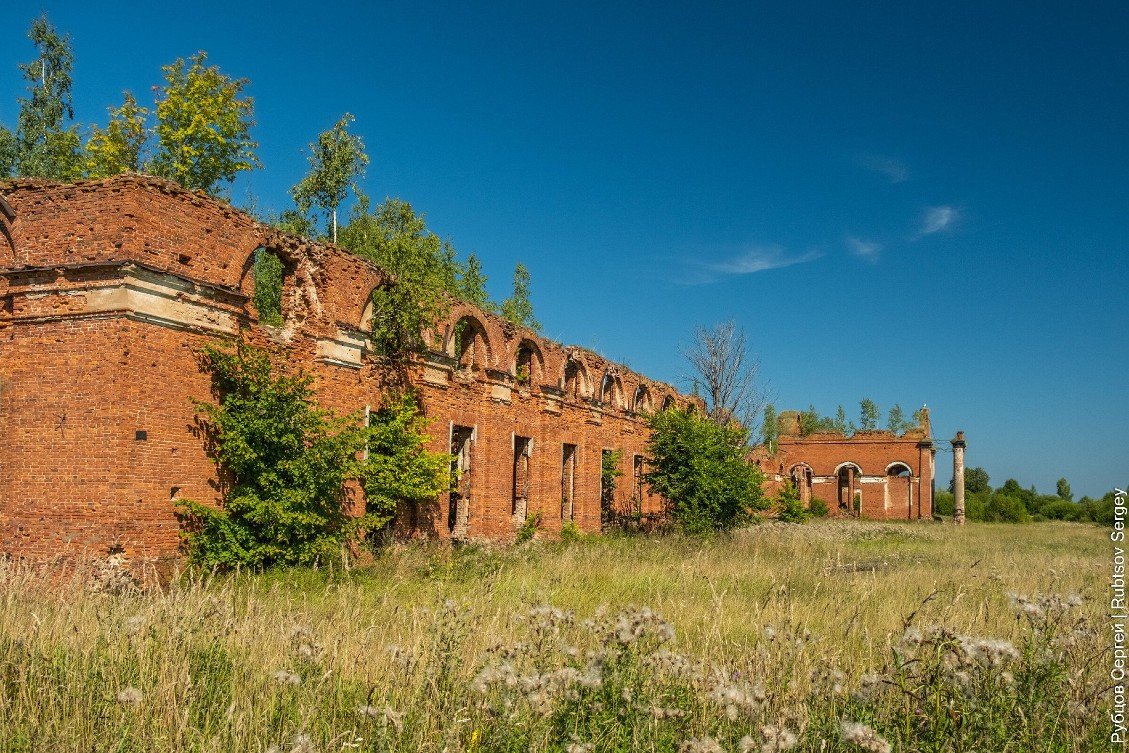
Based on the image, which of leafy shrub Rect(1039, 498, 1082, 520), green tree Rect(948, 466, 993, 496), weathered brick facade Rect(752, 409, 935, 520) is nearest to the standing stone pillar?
weathered brick facade Rect(752, 409, 935, 520)

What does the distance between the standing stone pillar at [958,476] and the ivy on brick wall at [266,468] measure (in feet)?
123

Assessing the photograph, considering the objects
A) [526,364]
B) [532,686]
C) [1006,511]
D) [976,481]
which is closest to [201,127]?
[526,364]

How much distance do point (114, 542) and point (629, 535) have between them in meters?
14.8

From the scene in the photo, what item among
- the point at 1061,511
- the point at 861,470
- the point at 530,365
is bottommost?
the point at 1061,511

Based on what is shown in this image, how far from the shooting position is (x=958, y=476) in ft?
137

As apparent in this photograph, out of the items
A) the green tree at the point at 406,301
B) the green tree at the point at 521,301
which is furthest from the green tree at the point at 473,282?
the green tree at the point at 406,301

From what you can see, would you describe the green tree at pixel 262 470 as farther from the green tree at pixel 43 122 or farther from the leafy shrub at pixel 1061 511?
the leafy shrub at pixel 1061 511

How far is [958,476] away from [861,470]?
478cm

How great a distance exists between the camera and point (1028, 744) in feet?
12.9

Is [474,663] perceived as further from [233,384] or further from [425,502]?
[425,502]

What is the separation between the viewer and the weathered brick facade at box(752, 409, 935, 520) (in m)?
42.9

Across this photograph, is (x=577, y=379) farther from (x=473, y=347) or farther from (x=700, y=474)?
(x=473, y=347)

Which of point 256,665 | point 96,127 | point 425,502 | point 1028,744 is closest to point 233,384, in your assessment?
point 425,502

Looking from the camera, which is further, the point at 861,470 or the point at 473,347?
the point at 861,470
